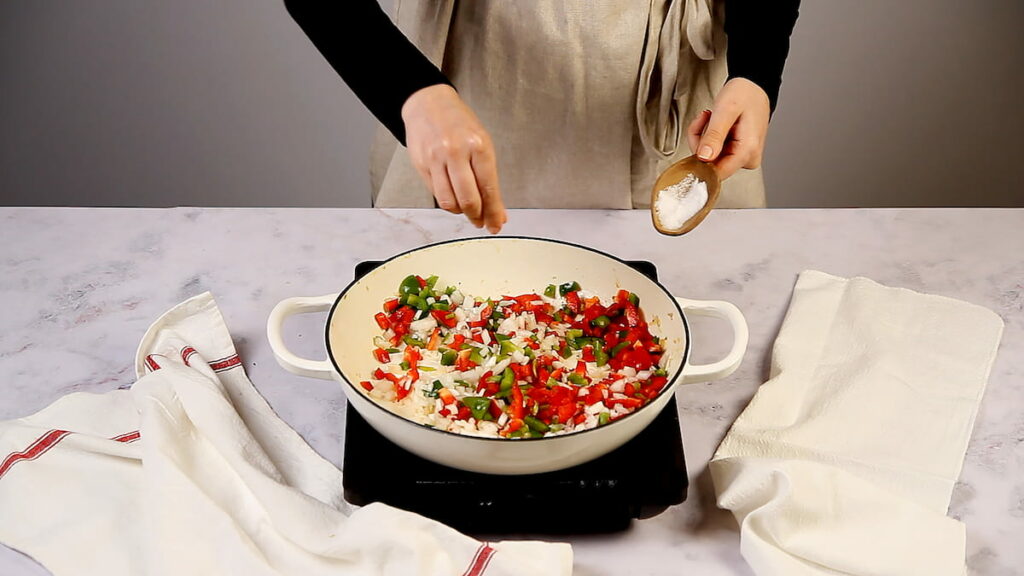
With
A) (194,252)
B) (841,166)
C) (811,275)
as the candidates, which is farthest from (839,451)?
(841,166)

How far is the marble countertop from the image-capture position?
0.87 m

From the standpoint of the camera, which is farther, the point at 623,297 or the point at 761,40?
the point at 761,40

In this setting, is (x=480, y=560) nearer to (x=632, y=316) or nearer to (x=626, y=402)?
(x=626, y=402)

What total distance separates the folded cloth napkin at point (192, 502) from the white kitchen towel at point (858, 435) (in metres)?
0.19

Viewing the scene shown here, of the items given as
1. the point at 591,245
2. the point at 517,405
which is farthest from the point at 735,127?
the point at 517,405

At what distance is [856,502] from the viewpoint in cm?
80

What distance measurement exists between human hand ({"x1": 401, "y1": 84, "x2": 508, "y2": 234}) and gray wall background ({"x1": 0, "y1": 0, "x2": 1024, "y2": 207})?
4.22ft

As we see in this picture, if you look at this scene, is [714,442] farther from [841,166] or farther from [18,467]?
[841,166]

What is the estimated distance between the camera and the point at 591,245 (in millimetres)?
1234

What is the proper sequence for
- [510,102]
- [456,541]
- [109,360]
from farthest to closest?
→ [510,102] → [109,360] → [456,541]

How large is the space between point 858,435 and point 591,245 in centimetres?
43

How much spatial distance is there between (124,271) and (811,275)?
0.81 meters

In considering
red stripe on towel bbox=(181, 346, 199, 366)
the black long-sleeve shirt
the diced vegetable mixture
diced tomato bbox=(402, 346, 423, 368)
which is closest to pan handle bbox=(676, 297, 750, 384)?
the diced vegetable mixture

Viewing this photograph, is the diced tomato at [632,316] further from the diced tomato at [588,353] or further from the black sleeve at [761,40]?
the black sleeve at [761,40]
